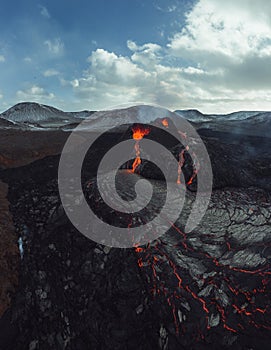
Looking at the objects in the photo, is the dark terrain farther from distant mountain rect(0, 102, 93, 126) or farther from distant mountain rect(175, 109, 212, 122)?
distant mountain rect(175, 109, 212, 122)

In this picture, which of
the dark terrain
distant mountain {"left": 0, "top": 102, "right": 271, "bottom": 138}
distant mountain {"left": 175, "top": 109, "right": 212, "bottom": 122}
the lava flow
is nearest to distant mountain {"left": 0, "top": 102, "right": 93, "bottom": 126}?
distant mountain {"left": 0, "top": 102, "right": 271, "bottom": 138}

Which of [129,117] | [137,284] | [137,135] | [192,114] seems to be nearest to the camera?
[137,284]

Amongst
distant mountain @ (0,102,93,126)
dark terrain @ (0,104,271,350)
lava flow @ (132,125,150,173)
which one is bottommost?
dark terrain @ (0,104,271,350)

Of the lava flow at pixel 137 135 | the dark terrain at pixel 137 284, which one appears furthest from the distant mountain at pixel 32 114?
the dark terrain at pixel 137 284

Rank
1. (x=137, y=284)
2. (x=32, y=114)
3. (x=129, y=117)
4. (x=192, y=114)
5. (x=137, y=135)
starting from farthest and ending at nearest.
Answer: (x=192, y=114) → (x=32, y=114) → (x=129, y=117) → (x=137, y=135) → (x=137, y=284)

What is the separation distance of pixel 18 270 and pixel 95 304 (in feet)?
11.6

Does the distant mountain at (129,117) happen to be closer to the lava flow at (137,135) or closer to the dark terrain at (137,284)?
the lava flow at (137,135)

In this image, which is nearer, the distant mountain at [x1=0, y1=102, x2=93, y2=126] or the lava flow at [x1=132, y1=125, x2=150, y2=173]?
the lava flow at [x1=132, y1=125, x2=150, y2=173]

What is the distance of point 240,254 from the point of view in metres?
10.1

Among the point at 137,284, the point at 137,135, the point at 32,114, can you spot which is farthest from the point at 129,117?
the point at 32,114

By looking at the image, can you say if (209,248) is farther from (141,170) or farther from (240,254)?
(141,170)

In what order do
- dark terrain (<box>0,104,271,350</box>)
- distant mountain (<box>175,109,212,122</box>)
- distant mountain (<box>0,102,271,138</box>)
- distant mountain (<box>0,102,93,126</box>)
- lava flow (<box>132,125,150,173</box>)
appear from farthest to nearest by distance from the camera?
distant mountain (<box>175,109,212,122</box>) < distant mountain (<box>0,102,93,126</box>) < distant mountain (<box>0,102,271,138</box>) < lava flow (<box>132,125,150,173</box>) < dark terrain (<box>0,104,271,350</box>)

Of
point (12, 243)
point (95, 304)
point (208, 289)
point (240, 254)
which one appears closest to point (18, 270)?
point (12, 243)

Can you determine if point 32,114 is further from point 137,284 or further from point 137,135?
point 137,284
